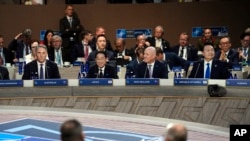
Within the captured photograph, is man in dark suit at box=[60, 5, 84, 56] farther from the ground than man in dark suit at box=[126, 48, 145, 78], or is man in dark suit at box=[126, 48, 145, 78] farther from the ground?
man in dark suit at box=[60, 5, 84, 56]

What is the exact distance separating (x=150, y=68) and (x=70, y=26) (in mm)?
5383

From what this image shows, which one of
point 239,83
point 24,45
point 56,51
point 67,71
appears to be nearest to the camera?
point 239,83

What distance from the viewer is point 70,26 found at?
1338 centimetres

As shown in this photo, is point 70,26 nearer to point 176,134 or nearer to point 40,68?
point 40,68

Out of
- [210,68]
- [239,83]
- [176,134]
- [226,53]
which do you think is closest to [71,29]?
[226,53]

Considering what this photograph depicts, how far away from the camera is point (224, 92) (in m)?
7.33

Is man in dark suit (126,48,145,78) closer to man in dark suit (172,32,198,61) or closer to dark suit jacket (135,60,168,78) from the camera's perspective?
dark suit jacket (135,60,168,78)

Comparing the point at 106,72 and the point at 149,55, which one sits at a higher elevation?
the point at 149,55

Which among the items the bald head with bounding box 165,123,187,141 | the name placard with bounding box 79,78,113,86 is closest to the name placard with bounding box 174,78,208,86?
the name placard with bounding box 79,78,113,86

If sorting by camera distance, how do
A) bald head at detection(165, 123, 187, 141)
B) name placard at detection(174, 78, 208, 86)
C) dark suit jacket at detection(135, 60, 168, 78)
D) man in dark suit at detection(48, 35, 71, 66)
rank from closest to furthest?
1. bald head at detection(165, 123, 187, 141)
2. name placard at detection(174, 78, 208, 86)
3. dark suit jacket at detection(135, 60, 168, 78)
4. man in dark suit at detection(48, 35, 71, 66)

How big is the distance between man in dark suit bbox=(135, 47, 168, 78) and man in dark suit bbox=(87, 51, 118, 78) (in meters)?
0.36

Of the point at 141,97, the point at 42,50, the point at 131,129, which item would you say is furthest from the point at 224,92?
the point at 42,50

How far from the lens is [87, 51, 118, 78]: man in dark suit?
27.2 ft

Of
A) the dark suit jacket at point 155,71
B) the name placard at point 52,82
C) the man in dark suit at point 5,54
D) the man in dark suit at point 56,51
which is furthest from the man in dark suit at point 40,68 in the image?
the man in dark suit at point 5,54
